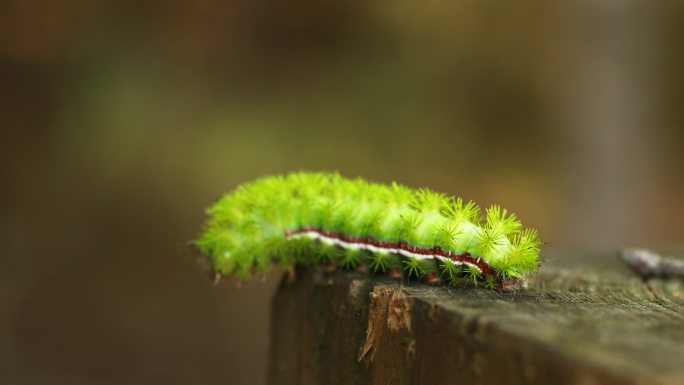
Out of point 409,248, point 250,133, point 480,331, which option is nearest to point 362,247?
point 409,248

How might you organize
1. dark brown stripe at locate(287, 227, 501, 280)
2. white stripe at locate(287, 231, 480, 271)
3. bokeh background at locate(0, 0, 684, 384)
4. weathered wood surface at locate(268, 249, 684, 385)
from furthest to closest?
bokeh background at locate(0, 0, 684, 384) < white stripe at locate(287, 231, 480, 271) < dark brown stripe at locate(287, 227, 501, 280) < weathered wood surface at locate(268, 249, 684, 385)

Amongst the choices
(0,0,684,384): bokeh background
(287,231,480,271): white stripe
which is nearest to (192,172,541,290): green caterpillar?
(287,231,480,271): white stripe

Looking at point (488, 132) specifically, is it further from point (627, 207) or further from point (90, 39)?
point (90, 39)

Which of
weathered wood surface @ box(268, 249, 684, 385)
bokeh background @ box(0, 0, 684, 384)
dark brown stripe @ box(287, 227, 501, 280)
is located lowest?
weathered wood surface @ box(268, 249, 684, 385)

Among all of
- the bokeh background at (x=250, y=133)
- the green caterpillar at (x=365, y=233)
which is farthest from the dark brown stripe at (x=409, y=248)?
the bokeh background at (x=250, y=133)

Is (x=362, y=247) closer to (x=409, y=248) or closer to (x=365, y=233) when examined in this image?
(x=365, y=233)

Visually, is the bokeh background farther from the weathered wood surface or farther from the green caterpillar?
the weathered wood surface
